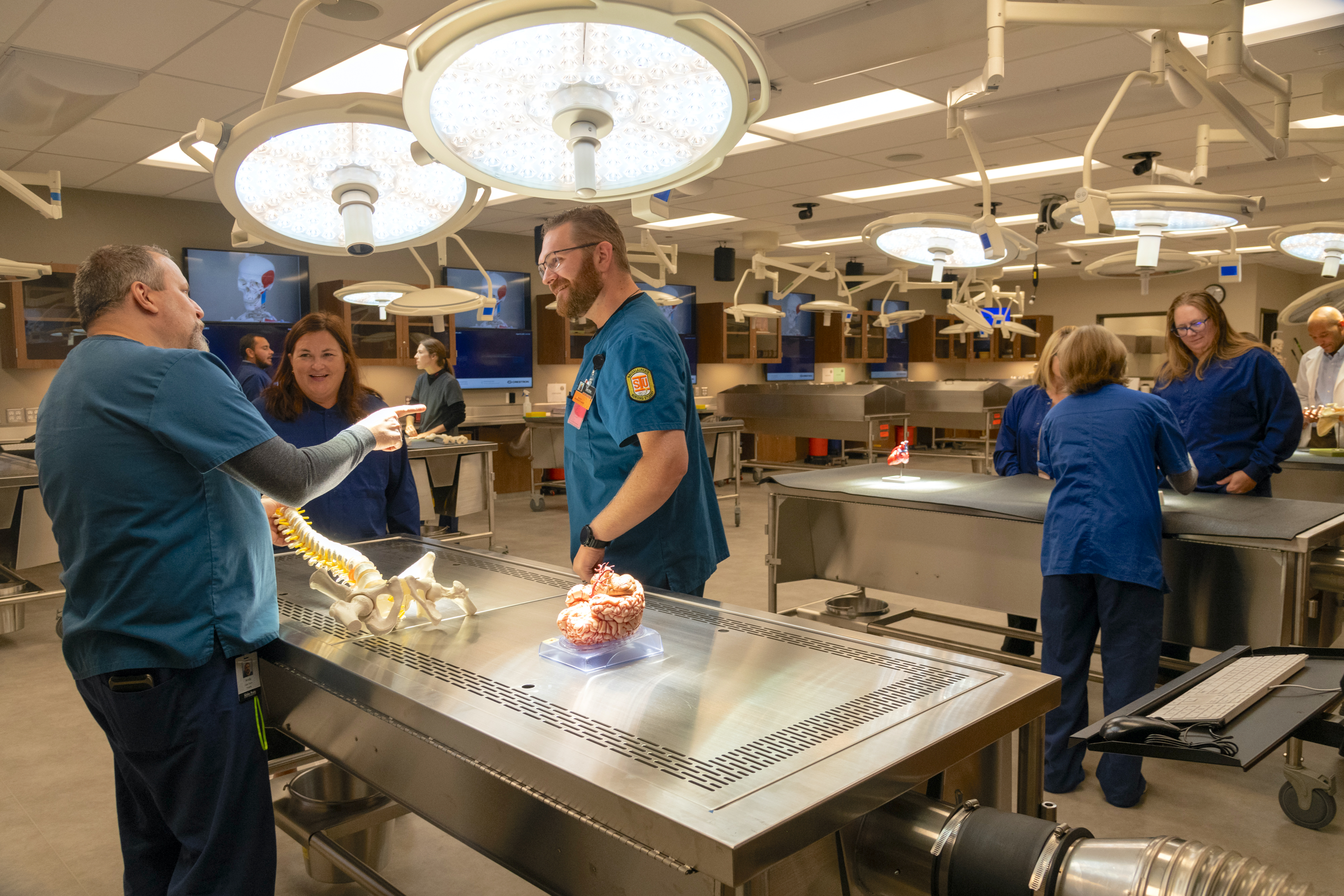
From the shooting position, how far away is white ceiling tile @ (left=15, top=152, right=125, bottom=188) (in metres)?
5.70

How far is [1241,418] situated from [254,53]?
14.8 feet

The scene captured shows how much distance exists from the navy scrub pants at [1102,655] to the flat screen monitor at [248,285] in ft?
21.7

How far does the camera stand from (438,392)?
6.57m

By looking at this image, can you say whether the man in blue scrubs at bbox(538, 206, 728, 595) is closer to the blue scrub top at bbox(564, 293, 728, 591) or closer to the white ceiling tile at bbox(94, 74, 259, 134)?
the blue scrub top at bbox(564, 293, 728, 591)

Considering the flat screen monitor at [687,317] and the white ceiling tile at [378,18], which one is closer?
the white ceiling tile at [378,18]

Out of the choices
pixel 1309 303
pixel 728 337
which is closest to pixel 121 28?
pixel 1309 303

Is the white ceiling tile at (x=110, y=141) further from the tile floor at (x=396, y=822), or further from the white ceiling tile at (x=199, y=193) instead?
the tile floor at (x=396, y=822)

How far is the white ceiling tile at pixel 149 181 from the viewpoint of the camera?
20.1 ft

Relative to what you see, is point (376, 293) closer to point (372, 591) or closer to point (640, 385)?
point (640, 385)

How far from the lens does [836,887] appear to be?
1.06 metres

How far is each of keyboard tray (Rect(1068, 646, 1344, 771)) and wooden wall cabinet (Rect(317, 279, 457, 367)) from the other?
281 inches

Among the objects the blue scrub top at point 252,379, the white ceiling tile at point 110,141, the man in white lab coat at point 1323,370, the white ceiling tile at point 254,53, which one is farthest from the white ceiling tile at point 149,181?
the man in white lab coat at point 1323,370

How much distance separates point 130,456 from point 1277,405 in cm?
368

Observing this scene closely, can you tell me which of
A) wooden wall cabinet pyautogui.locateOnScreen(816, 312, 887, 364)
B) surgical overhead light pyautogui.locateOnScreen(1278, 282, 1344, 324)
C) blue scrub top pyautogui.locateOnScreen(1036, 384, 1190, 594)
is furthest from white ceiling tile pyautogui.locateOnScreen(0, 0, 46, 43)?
wooden wall cabinet pyautogui.locateOnScreen(816, 312, 887, 364)
